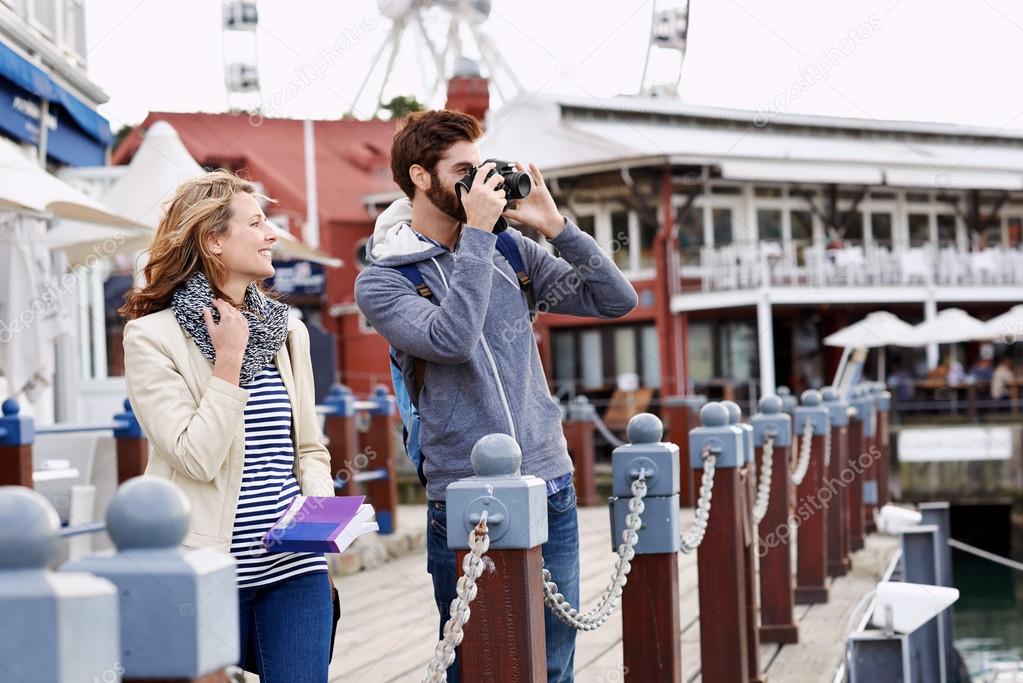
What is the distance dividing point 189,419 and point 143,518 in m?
1.23

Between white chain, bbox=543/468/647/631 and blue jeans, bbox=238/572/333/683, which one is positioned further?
white chain, bbox=543/468/647/631

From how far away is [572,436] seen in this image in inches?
596

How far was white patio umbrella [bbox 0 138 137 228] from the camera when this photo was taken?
238 inches

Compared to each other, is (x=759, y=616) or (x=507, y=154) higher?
(x=507, y=154)

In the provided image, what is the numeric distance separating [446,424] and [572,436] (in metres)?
12.1

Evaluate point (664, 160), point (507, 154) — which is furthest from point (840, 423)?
point (507, 154)

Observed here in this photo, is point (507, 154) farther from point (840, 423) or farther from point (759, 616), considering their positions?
point (759, 616)

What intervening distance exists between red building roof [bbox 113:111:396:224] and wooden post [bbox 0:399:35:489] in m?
22.3

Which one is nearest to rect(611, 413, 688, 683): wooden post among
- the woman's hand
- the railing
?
the woman's hand

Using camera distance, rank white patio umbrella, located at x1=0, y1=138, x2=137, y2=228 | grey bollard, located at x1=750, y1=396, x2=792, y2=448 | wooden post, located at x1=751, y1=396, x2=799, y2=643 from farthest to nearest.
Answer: grey bollard, located at x1=750, y1=396, x2=792, y2=448 < wooden post, located at x1=751, y1=396, x2=799, y2=643 < white patio umbrella, located at x1=0, y1=138, x2=137, y2=228

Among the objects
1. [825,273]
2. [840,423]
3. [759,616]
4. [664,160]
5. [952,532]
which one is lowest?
[952,532]

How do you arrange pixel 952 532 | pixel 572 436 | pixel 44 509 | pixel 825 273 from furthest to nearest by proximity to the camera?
1. pixel 825 273
2. pixel 952 532
3. pixel 572 436
4. pixel 44 509

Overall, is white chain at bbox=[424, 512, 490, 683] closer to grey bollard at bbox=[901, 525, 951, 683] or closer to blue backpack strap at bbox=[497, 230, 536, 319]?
blue backpack strap at bbox=[497, 230, 536, 319]

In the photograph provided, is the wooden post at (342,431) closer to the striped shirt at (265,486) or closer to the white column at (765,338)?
the striped shirt at (265,486)
